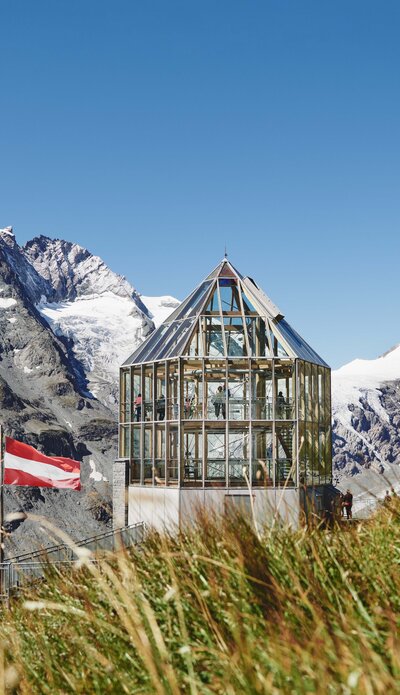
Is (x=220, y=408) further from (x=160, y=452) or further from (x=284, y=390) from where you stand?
(x=160, y=452)

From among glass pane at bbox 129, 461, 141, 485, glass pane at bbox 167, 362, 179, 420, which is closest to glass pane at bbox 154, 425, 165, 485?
glass pane at bbox 129, 461, 141, 485

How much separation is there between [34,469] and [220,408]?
8.56 m

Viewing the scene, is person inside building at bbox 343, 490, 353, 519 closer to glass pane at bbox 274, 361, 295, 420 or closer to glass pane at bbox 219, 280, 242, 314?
glass pane at bbox 274, 361, 295, 420

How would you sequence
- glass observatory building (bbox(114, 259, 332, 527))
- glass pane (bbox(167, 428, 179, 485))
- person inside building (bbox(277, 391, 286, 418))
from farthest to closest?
person inside building (bbox(277, 391, 286, 418)), glass pane (bbox(167, 428, 179, 485)), glass observatory building (bbox(114, 259, 332, 527))

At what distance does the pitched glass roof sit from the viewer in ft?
94.0

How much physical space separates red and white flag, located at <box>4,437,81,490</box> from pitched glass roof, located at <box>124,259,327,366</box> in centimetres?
831

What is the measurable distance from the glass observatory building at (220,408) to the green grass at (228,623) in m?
19.2

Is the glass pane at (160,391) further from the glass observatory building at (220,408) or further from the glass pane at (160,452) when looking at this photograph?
the glass pane at (160,452)

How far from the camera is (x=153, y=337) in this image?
104 feet

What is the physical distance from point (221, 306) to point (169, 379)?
3.16 metres

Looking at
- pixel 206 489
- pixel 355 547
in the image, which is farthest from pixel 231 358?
pixel 355 547

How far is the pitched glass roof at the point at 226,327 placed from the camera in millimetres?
28641

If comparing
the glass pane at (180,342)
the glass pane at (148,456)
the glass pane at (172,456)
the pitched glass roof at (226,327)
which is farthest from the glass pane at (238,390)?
the glass pane at (148,456)

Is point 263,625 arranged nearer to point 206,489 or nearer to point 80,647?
point 80,647
